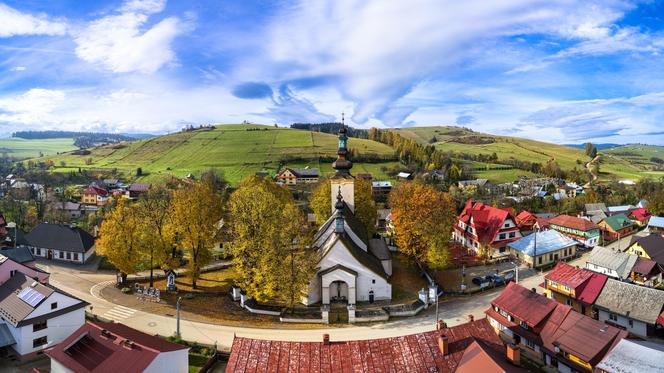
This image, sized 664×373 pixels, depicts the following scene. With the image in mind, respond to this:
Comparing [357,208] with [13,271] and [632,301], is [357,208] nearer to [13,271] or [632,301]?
[632,301]

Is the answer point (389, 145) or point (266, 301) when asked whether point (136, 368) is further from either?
point (389, 145)

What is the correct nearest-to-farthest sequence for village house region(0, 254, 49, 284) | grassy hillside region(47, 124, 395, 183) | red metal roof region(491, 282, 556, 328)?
red metal roof region(491, 282, 556, 328)
village house region(0, 254, 49, 284)
grassy hillside region(47, 124, 395, 183)

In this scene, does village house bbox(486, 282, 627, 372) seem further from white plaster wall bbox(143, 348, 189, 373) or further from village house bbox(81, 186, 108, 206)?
village house bbox(81, 186, 108, 206)

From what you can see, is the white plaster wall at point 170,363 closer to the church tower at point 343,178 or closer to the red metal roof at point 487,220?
the church tower at point 343,178

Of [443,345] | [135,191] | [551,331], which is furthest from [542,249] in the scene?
[135,191]

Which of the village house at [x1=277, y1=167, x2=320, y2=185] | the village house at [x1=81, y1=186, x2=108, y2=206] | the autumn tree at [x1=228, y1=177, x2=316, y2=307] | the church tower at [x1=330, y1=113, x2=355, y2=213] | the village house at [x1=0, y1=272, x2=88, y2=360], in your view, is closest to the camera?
the village house at [x1=0, y1=272, x2=88, y2=360]

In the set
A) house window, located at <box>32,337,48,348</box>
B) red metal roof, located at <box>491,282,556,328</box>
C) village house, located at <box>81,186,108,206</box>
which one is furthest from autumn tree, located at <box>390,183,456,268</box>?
village house, located at <box>81,186,108,206</box>

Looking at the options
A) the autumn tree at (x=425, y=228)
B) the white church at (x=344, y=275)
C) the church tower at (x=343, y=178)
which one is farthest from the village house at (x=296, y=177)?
the white church at (x=344, y=275)
